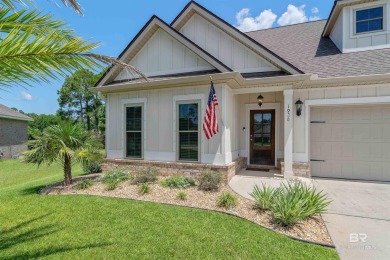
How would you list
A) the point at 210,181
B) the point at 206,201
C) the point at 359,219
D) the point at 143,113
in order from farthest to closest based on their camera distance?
1. the point at 143,113
2. the point at 210,181
3. the point at 206,201
4. the point at 359,219

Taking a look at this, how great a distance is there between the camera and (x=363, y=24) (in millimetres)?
7969

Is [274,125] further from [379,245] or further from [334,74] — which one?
[379,245]

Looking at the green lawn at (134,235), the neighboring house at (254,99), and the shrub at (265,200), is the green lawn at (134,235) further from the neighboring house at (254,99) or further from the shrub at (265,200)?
the neighboring house at (254,99)

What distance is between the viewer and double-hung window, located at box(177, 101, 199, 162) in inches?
294

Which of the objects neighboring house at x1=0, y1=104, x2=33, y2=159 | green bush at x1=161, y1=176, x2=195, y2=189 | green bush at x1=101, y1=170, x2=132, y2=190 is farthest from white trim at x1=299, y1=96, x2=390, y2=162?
neighboring house at x1=0, y1=104, x2=33, y2=159

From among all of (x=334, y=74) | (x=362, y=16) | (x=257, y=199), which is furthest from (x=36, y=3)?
(x=362, y=16)

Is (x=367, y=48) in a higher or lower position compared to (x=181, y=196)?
higher

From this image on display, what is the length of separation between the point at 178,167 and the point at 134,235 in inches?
148

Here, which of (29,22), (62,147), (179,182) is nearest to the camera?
(29,22)

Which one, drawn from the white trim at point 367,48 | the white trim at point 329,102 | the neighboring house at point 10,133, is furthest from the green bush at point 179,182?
the neighboring house at point 10,133

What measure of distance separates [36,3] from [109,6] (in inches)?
126

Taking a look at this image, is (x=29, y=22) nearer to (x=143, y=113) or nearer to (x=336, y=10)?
(x=143, y=113)

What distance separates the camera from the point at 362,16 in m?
7.98

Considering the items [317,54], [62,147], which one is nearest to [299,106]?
[317,54]
